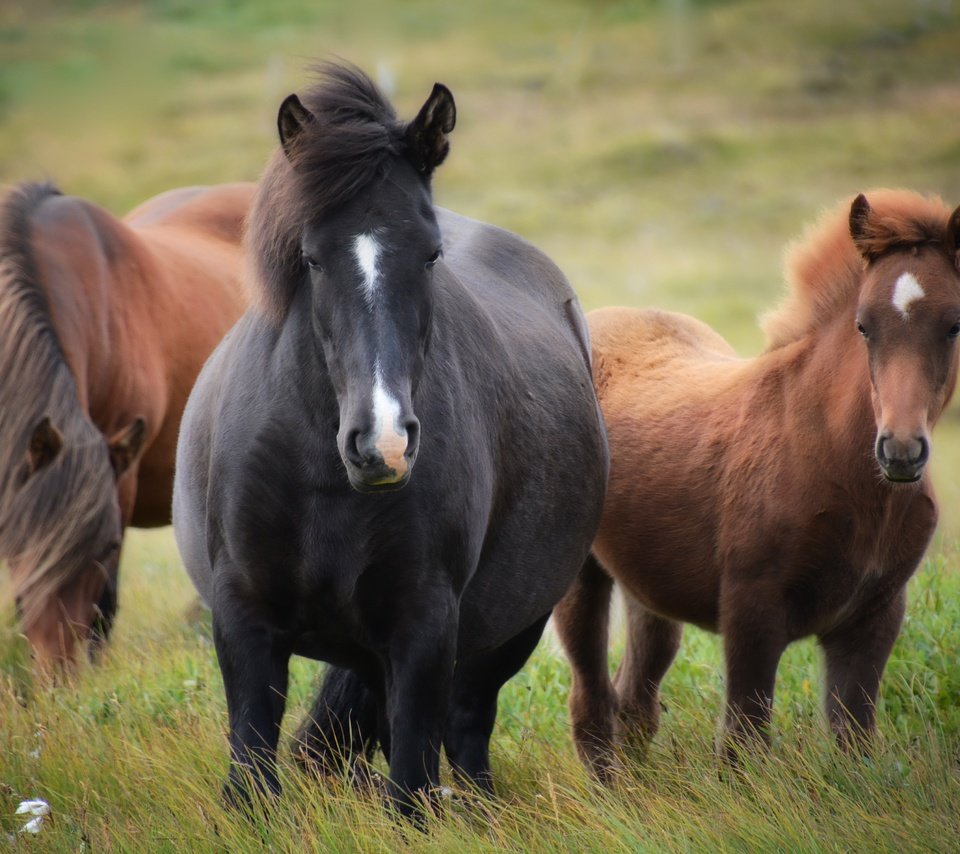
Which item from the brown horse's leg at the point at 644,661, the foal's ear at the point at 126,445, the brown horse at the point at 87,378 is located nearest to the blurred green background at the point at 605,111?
the brown horse at the point at 87,378

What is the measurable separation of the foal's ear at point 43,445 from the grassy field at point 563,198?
535mm

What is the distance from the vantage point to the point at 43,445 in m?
4.84

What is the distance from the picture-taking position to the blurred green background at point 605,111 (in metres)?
30.0

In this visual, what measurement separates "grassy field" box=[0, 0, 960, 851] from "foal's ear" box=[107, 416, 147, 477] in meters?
0.81

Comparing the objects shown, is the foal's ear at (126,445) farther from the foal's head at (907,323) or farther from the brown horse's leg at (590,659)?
the foal's head at (907,323)

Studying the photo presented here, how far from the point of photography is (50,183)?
6.38 meters

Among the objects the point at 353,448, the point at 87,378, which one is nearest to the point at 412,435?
the point at 353,448

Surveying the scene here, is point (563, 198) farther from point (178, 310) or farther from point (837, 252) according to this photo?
point (837, 252)

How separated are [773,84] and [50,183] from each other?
4339cm

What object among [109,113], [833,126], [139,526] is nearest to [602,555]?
[139,526]

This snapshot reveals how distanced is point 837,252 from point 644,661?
183 centimetres

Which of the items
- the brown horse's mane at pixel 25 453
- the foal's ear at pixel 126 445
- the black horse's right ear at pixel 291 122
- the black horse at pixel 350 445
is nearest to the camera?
the black horse at pixel 350 445

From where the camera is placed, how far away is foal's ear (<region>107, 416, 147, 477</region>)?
5344 millimetres

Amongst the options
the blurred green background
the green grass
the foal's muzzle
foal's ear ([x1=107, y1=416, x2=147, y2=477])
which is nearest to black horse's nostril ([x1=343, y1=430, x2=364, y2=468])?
the green grass
